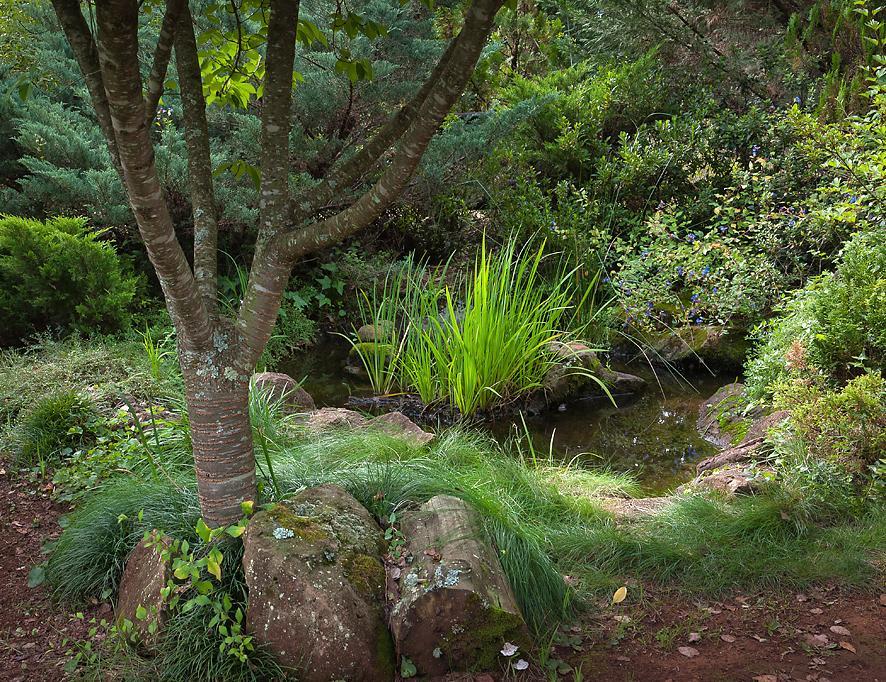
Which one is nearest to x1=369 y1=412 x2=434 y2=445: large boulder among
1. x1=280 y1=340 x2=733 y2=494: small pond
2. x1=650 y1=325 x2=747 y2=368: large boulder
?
x1=280 y1=340 x2=733 y2=494: small pond

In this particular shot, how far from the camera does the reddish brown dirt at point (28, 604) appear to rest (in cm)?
230

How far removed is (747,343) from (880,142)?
1952 millimetres

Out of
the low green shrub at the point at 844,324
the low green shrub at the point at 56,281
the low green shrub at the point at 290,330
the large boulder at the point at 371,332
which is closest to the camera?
the low green shrub at the point at 844,324

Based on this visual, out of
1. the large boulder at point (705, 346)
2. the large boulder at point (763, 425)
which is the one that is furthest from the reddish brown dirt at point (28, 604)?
the large boulder at point (705, 346)

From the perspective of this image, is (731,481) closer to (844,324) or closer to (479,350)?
(844,324)

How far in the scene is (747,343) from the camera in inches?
243

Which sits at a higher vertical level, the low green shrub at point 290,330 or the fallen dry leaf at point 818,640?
the fallen dry leaf at point 818,640

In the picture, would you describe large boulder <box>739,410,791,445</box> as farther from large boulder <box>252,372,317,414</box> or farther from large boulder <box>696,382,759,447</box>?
large boulder <box>252,372,317,414</box>

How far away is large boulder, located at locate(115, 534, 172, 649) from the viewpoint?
2.26 metres

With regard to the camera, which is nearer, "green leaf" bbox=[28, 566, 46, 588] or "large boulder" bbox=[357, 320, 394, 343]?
"green leaf" bbox=[28, 566, 46, 588]

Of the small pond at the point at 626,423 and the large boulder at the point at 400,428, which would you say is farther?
the small pond at the point at 626,423

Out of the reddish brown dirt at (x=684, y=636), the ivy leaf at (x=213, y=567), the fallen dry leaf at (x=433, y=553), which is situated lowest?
the reddish brown dirt at (x=684, y=636)

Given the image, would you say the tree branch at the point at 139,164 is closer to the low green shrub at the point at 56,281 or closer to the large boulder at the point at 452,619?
the large boulder at the point at 452,619

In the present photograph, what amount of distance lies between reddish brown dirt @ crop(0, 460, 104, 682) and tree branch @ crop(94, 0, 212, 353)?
1.12 m
